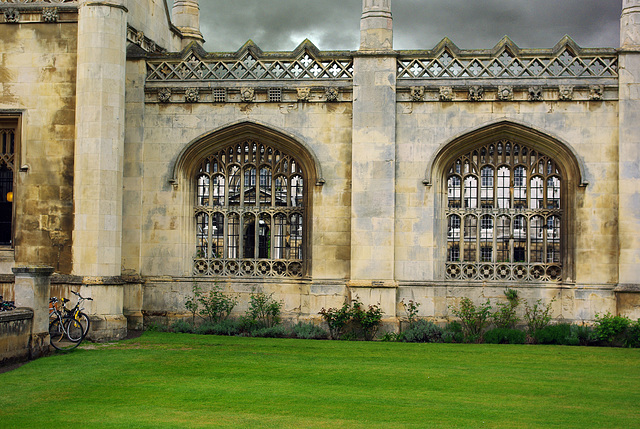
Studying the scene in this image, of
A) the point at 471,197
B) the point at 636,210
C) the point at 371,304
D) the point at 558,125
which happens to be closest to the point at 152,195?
the point at 371,304

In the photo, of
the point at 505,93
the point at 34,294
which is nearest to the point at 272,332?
the point at 34,294

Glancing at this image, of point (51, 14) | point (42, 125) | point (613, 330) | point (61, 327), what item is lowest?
point (613, 330)

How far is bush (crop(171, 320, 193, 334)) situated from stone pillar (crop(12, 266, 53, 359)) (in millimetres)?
4501

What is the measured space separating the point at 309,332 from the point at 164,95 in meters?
7.04

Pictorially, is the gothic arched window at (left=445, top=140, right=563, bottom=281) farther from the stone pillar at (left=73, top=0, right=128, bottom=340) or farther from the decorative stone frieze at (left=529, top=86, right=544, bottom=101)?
the stone pillar at (left=73, top=0, right=128, bottom=340)

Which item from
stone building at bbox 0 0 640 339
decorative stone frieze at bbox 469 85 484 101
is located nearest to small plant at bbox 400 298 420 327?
stone building at bbox 0 0 640 339

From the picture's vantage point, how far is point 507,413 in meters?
9.04

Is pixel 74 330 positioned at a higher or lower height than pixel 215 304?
lower

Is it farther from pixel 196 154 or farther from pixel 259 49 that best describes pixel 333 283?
pixel 259 49

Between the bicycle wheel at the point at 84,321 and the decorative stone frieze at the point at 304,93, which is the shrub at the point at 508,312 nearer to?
the decorative stone frieze at the point at 304,93

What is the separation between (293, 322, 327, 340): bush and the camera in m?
16.3

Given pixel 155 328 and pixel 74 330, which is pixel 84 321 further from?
pixel 155 328

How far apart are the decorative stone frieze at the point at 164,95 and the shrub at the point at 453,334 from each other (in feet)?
29.6

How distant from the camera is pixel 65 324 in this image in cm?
1401
